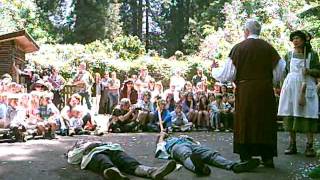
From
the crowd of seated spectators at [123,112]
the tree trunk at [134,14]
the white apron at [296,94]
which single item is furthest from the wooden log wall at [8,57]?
the tree trunk at [134,14]

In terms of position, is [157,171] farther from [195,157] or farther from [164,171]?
[195,157]

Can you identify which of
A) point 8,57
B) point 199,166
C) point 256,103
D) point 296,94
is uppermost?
point 8,57

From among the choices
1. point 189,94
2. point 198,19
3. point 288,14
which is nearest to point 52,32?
point 198,19

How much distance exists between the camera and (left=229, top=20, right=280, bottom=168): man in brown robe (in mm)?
5641

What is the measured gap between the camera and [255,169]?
554 cm

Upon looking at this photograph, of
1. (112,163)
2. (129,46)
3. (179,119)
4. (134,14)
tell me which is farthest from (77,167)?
(134,14)

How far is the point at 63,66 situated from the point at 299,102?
15.9 meters

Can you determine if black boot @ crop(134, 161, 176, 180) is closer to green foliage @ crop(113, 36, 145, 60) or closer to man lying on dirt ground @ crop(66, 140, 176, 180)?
man lying on dirt ground @ crop(66, 140, 176, 180)

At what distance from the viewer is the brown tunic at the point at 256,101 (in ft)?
18.5

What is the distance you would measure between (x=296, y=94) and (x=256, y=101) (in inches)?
49.9

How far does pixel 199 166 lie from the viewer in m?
5.13

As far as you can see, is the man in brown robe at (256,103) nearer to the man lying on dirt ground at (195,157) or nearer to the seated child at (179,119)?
the man lying on dirt ground at (195,157)

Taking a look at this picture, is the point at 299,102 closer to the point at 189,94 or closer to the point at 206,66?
the point at 189,94

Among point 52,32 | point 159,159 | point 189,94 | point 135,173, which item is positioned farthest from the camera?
point 52,32
